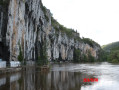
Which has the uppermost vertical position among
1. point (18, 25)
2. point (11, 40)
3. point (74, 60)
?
point (18, 25)

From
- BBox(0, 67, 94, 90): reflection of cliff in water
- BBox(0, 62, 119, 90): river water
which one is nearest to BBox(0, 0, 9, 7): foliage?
BBox(0, 62, 119, 90): river water

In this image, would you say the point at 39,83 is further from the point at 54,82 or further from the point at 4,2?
the point at 4,2

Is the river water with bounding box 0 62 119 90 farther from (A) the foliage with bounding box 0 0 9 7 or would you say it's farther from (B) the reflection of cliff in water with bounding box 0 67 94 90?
(A) the foliage with bounding box 0 0 9 7

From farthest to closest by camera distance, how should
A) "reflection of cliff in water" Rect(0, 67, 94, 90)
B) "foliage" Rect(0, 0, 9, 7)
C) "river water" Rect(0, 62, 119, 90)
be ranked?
1. "foliage" Rect(0, 0, 9, 7)
2. "river water" Rect(0, 62, 119, 90)
3. "reflection of cliff in water" Rect(0, 67, 94, 90)

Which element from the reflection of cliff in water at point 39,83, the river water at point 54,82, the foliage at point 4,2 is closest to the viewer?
the reflection of cliff in water at point 39,83

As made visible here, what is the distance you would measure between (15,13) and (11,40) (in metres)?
8.00

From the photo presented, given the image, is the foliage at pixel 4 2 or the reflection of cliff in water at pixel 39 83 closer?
the reflection of cliff in water at pixel 39 83

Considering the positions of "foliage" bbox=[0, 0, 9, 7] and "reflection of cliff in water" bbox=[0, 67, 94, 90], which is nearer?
"reflection of cliff in water" bbox=[0, 67, 94, 90]

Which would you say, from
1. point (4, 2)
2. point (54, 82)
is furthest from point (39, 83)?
point (4, 2)

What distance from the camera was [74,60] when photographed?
5650 inches

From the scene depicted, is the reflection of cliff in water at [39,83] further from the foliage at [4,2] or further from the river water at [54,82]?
the foliage at [4,2]

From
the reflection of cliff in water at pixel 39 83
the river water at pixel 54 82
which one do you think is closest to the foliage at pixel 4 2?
the river water at pixel 54 82

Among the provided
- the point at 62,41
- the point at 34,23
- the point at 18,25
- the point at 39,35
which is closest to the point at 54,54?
the point at 62,41

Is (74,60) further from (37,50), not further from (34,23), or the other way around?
(34,23)
